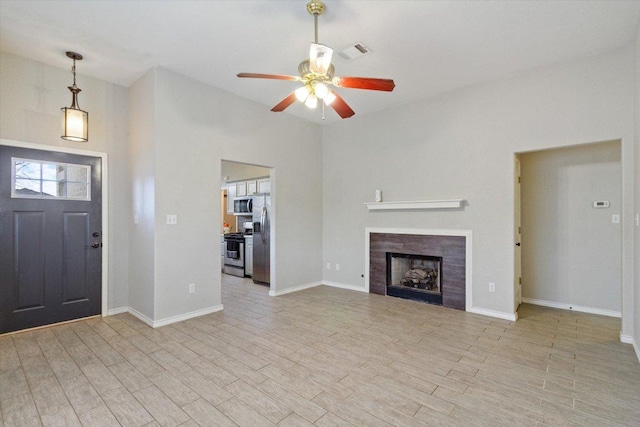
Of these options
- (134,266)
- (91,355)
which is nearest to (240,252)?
(134,266)

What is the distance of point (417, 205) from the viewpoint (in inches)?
177

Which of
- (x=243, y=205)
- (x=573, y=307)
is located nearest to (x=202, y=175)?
(x=243, y=205)

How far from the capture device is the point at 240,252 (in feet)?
21.8

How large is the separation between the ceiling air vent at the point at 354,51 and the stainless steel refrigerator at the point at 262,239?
3.13 meters

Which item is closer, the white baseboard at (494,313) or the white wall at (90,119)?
the white wall at (90,119)

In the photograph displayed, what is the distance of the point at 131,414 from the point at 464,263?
12.7 feet

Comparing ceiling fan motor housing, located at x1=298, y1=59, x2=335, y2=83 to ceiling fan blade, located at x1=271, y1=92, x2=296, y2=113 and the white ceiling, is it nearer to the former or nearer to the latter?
ceiling fan blade, located at x1=271, y1=92, x2=296, y2=113

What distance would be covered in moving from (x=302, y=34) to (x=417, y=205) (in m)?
2.74

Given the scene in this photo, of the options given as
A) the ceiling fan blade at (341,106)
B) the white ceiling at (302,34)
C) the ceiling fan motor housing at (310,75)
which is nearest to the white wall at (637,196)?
the white ceiling at (302,34)

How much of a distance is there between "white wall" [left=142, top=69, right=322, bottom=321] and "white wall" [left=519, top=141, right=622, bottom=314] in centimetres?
354

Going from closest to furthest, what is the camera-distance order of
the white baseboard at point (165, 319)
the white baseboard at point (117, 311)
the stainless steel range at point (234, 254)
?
the white baseboard at point (165, 319) → the white baseboard at point (117, 311) → the stainless steel range at point (234, 254)

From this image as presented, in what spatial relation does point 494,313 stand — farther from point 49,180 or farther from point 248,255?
point 49,180

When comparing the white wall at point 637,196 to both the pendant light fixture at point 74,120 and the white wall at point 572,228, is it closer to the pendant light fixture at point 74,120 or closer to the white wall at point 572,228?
the white wall at point 572,228

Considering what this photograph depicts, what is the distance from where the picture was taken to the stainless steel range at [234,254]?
664cm
